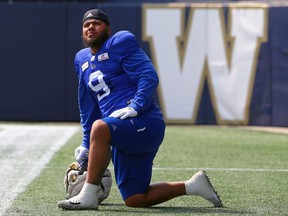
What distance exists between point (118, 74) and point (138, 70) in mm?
210

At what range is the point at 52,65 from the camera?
654 inches

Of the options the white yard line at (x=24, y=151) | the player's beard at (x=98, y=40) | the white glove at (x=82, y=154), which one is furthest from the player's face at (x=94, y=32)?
the white yard line at (x=24, y=151)

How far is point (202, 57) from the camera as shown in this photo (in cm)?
1625

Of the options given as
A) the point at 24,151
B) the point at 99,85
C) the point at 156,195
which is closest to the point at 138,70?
the point at 99,85

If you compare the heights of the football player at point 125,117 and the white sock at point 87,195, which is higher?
the football player at point 125,117

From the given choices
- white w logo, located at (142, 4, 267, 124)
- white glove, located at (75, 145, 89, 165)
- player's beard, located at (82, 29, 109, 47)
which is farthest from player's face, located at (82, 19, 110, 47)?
white w logo, located at (142, 4, 267, 124)

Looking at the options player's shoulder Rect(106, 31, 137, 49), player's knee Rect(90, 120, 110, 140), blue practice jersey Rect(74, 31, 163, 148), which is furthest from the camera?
player's shoulder Rect(106, 31, 137, 49)

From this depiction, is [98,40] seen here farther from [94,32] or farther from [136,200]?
[136,200]

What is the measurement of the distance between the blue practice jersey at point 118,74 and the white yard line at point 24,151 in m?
1.04

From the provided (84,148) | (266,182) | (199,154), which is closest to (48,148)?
(199,154)

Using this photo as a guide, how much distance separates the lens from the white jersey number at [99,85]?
6.54 m

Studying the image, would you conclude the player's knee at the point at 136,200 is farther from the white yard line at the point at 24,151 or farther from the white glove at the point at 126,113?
the white yard line at the point at 24,151

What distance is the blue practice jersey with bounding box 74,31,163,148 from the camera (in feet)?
20.9

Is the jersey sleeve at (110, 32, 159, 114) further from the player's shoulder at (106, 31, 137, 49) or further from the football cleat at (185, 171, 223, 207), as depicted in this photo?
the football cleat at (185, 171, 223, 207)
